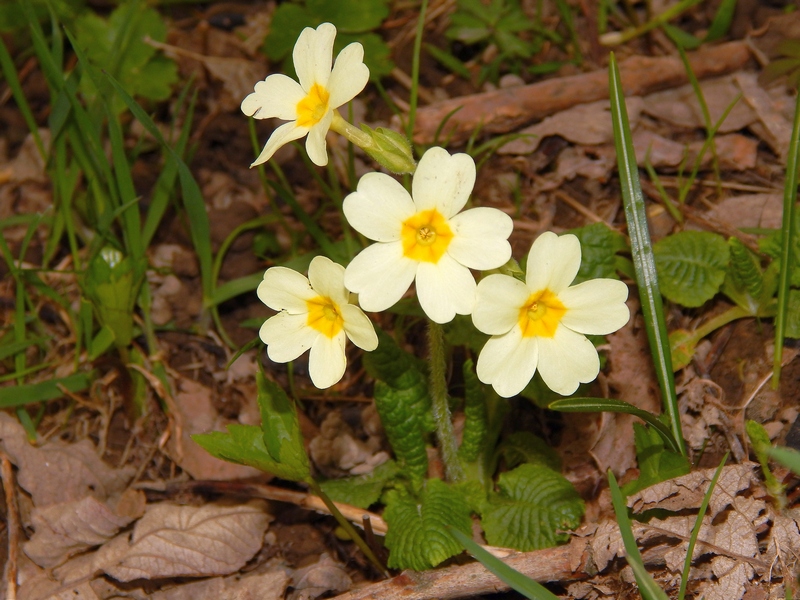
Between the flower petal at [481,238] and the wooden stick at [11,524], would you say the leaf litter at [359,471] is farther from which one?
the flower petal at [481,238]

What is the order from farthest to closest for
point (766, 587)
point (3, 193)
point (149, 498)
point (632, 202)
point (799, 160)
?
1. point (3, 193)
2. point (149, 498)
3. point (632, 202)
4. point (799, 160)
5. point (766, 587)

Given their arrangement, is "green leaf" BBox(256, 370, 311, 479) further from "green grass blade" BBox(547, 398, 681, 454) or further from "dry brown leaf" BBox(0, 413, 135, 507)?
"dry brown leaf" BBox(0, 413, 135, 507)

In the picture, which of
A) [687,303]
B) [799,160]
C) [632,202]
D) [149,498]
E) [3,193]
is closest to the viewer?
[799,160]

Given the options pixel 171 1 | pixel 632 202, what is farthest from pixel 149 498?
pixel 171 1

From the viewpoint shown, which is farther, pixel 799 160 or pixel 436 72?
pixel 436 72

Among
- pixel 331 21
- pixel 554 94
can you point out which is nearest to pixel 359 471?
pixel 554 94

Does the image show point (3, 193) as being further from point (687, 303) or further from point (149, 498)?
point (687, 303)

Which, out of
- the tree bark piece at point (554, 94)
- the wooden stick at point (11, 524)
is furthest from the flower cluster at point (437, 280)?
the tree bark piece at point (554, 94)

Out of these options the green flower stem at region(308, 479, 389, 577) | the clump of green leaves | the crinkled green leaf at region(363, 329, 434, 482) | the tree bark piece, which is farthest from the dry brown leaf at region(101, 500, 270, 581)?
the clump of green leaves
